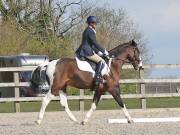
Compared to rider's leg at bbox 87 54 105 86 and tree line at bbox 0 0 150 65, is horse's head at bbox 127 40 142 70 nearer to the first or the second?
rider's leg at bbox 87 54 105 86

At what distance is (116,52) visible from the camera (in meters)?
14.5

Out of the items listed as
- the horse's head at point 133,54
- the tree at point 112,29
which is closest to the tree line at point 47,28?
the tree at point 112,29

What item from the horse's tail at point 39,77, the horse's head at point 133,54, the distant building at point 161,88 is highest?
the horse's head at point 133,54

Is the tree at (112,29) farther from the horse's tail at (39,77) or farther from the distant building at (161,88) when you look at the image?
the horse's tail at (39,77)

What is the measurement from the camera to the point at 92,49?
541 inches

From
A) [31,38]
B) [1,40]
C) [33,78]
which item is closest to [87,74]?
[33,78]

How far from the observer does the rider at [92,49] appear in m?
13.7

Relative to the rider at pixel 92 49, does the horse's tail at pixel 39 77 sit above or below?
below

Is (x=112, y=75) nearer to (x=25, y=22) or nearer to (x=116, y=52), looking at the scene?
(x=116, y=52)

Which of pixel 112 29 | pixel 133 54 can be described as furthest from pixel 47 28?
pixel 133 54

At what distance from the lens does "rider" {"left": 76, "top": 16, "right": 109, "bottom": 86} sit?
44.8 feet

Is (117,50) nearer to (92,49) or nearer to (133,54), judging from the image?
(133,54)

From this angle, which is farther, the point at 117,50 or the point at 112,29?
the point at 112,29

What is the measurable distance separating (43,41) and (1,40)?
4.46 m
